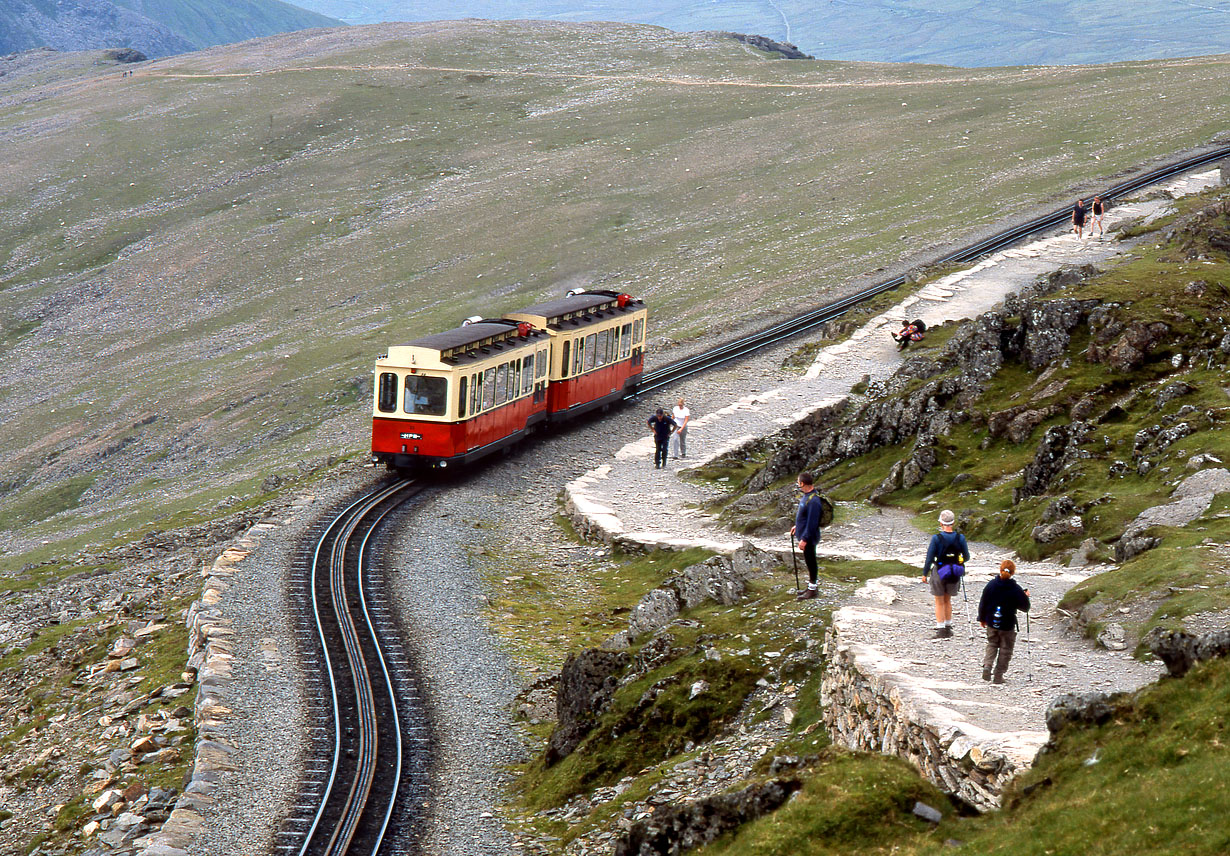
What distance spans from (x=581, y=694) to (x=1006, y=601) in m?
7.77

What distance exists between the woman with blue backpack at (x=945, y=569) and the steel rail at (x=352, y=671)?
7.93 m

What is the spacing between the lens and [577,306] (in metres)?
40.8

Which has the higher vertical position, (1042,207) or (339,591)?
(1042,207)

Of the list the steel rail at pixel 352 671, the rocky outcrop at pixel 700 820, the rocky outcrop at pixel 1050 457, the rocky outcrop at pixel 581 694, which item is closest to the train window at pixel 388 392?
the steel rail at pixel 352 671

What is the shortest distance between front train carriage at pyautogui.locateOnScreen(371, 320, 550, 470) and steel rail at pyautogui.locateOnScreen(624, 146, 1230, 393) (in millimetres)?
10352

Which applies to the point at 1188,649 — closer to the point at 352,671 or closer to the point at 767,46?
the point at 352,671

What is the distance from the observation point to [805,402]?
40.3 m

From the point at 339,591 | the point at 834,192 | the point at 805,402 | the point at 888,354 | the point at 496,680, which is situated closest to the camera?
the point at 496,680

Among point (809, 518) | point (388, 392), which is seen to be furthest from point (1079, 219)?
point (809, 518)

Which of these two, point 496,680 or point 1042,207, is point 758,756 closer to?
point 496,680

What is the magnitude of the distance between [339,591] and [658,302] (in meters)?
49.4

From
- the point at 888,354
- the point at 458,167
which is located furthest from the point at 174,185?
the point at 888,354

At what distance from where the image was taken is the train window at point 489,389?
113 ft

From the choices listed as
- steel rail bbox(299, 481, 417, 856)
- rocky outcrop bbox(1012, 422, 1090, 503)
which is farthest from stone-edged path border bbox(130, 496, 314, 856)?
rocky outcrop bbox(1012, 422, 1090, 503)
